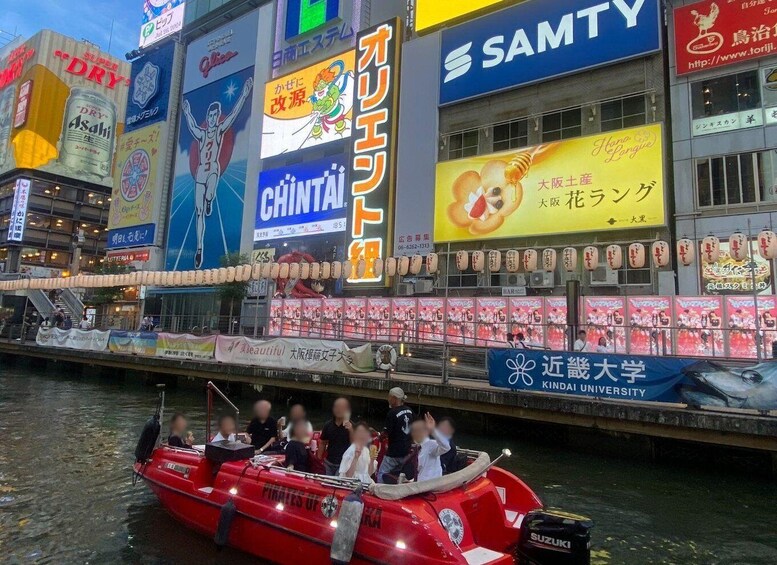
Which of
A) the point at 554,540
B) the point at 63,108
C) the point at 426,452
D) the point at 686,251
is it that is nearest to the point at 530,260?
the point at 686,251

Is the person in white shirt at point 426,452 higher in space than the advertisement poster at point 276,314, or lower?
lower

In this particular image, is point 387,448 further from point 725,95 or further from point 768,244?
point 725,95

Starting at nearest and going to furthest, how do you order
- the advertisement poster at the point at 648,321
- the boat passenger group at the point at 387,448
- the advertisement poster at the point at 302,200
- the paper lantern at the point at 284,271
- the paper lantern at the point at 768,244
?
the boat passenger group at the point at 387,448, the paper lantern at the point at 768,244, the advertisement poster at the point at 648,321, the paper lantern at the point at 284,271, the advertisement poster at the point at 302,200

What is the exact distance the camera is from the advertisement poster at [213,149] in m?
43.8

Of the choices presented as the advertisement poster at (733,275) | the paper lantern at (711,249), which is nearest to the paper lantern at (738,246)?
the paper lantern at (711,249)

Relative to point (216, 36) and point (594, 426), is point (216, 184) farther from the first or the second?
point (594, 426)

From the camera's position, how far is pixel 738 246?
18.8 meters

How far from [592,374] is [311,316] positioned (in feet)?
65.5

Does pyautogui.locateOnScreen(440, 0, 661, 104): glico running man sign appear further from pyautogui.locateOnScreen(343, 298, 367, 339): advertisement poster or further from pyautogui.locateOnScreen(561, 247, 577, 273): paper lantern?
pyautogui.locateOnScreen(343, 298, 367, 339): advertisement poster

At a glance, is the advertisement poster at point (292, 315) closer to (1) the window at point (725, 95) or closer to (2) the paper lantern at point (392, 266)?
(2) the paper lantern at point (392, 266)

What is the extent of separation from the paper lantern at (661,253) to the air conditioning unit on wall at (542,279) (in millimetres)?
4842

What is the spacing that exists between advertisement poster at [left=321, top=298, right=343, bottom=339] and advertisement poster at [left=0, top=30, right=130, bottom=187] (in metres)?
64.7

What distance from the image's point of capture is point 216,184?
1781 inches

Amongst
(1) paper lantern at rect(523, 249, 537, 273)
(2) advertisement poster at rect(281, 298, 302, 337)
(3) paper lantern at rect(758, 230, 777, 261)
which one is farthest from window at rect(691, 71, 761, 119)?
(2) advertisement poster at rect(281, 298, 302, 337)
